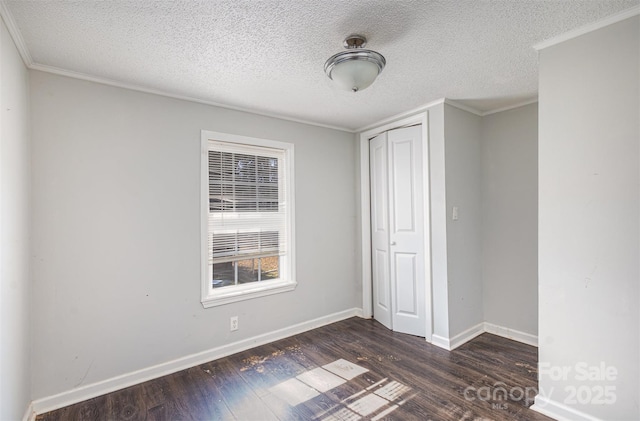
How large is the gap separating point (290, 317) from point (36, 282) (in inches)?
82.8

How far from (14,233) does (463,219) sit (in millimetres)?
3429

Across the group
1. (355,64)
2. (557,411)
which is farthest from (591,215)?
(355,64)

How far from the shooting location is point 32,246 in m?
2.03

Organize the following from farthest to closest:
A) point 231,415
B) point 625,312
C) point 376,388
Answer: point 376,388 < point 231,415 < point 625,312

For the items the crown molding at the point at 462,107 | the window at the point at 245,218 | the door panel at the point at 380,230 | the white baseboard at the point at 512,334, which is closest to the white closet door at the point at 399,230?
the door panel at the point at 380,230

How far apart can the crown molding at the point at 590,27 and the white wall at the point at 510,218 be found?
4.05 feet

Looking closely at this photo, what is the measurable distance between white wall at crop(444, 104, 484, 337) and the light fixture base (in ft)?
4.65

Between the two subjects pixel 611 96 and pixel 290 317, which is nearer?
pixel 611 96

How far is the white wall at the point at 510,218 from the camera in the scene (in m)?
2.99

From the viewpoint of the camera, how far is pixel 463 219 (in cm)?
309

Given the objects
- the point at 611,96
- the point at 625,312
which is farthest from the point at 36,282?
the point at 611,96

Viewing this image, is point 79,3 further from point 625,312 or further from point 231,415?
point 625,312

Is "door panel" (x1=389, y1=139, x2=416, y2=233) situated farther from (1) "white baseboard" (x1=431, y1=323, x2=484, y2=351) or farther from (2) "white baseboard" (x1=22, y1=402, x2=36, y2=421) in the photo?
(2) "white baseboard" (x1=22, y1=402, x2=36, y2=421)

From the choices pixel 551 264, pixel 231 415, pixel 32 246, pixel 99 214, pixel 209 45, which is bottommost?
pixel 231 415
